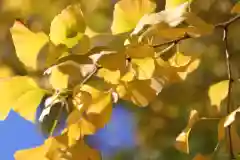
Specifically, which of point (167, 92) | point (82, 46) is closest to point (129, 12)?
point (82, 46)

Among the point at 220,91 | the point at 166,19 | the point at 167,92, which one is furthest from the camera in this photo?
the point at 167,92

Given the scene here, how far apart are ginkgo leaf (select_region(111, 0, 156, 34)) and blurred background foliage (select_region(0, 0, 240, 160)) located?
0.73 ft

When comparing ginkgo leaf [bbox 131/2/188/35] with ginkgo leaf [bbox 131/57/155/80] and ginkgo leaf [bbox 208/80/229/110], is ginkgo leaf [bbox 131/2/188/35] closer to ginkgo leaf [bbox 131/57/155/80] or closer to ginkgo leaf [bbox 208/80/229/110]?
ginkgo leaf [bbox 131/57/155/80]

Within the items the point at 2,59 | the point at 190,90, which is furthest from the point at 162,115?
the point at 2,59

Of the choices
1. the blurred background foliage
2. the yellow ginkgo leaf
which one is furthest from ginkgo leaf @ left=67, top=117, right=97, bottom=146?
the blurred background foliage

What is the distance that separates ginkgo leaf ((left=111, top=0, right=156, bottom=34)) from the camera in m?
0.35

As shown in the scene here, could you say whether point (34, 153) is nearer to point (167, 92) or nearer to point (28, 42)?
point (28, 42)

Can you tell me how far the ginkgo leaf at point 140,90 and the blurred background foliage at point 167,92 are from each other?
234 mm

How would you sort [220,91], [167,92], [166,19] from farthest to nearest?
1. [167,92]
2. [220,91]
3. [166,19]

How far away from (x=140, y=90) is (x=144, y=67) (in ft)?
0.07

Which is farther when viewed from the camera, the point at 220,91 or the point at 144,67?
the point at 220,91

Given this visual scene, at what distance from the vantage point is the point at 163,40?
341 mm

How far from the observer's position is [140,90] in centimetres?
35

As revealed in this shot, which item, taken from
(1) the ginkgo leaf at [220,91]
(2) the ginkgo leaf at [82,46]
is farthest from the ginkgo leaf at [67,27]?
(1) the ginkgo leaf at [220,91]
